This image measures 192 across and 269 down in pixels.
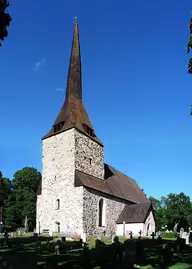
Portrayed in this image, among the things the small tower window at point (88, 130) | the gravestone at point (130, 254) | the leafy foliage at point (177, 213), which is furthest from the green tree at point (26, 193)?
the gravestone at point (130, 254)

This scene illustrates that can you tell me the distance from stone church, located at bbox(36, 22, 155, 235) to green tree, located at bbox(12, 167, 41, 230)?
50.5 ft

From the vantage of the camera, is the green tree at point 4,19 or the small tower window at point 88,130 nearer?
the green tree at point 4,19

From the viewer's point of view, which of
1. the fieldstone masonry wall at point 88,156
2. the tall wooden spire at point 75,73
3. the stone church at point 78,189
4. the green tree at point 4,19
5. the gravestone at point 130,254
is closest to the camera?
the green tree at point 4,19

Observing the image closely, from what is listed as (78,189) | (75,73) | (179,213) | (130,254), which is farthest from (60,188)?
(179,213)

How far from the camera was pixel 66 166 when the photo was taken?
112ft

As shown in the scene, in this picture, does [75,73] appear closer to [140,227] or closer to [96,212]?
[96,212]

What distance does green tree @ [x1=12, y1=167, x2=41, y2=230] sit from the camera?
184 ft

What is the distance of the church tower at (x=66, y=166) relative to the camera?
32.6 meters

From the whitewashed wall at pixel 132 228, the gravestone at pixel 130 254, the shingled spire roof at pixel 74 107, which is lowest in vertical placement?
the whitewashed wall at pixel 132 228

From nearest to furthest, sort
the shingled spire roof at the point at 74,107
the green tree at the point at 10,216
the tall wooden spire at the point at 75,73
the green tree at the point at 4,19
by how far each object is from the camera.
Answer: the green tree at the point at 4,19, the shingled spire roof at the point at 74,107, the tall wooden spire at the point at 75,73, the green tree at the point at 10,216

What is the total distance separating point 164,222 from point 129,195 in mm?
22888

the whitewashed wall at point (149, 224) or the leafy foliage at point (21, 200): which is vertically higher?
the leafy foliage at point (21, 200)

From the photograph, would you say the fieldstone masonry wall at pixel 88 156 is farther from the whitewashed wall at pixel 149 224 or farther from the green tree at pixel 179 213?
the green tree at pixel 179 213

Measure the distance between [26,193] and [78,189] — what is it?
98.0 ft
